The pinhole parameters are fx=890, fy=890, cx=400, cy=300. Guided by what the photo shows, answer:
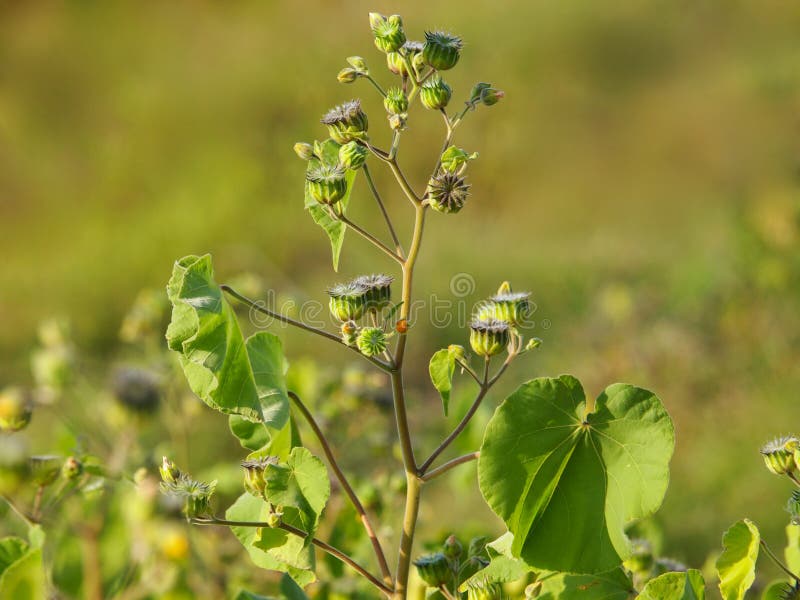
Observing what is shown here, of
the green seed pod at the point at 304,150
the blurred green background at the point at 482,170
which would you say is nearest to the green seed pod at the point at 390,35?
the green seed pod at the point at 304,150

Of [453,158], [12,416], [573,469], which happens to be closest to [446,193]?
[453,158]

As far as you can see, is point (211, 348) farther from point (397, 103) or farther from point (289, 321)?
point (397, 103)

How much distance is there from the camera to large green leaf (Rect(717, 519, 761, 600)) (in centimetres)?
72

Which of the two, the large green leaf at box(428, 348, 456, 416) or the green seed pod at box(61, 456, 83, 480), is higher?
the large green leaf at box(428, 348, 456, 416)

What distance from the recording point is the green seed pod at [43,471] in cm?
98

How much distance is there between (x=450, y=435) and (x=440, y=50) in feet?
1.07

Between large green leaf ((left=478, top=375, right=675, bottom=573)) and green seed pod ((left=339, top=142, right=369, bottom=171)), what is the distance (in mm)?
231

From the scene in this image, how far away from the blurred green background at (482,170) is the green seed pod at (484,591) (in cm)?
289

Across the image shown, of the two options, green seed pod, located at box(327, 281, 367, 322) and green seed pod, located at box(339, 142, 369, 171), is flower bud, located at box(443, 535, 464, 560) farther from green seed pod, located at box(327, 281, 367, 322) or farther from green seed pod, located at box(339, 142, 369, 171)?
green seed pod, located at box(339, 142, 369, 171)

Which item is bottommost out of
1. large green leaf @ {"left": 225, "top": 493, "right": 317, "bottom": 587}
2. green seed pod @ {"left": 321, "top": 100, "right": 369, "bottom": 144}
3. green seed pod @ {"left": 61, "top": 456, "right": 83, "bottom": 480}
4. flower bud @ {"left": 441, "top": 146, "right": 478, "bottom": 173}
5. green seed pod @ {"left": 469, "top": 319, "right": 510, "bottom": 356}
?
green seed pod @ {"left": 61, "top": 456, "right": 83, "bottom": 480}

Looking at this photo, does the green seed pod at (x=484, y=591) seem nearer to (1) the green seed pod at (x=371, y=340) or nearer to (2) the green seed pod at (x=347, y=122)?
(1) the green seed pod at (x=371, y=340)

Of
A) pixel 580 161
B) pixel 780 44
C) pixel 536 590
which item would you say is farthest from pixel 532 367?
pixel 780 44

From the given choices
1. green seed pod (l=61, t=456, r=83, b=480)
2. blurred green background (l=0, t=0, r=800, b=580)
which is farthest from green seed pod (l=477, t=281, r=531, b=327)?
blurred green background (l=0, t=0, r=800, b=580)

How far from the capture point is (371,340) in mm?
715
